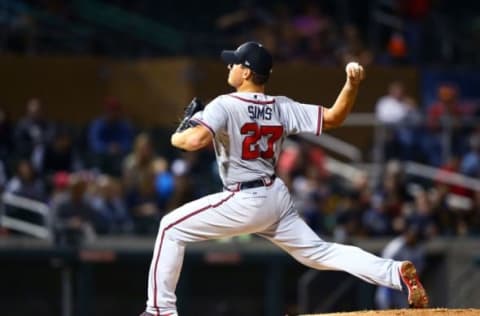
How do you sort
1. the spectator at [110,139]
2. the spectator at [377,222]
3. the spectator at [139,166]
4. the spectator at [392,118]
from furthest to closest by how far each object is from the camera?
the spectator at [392,118], the spectator at [110,139], the spectator at [377,222], the spectator at [139,166]

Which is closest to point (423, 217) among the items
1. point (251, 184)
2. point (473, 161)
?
point (473, 161)

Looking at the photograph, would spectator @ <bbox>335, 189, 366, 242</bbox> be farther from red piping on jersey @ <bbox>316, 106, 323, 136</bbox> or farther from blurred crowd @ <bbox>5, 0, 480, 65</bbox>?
red piping on jersey @ <bbox>316, 106, 323, 136</bbox>

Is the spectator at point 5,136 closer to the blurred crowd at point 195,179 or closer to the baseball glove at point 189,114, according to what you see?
the blurred crowd at point 195,179

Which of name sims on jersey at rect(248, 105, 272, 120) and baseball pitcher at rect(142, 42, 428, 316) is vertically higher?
name sims on jersey at rect(248, 105, 272, 120)

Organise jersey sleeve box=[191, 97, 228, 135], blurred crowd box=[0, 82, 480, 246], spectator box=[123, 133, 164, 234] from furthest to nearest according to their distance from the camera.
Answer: spectator box=[123, 133, 164, 234] → blurred crowd box=[0, 82, 480, 246] → jersey sleeve box=[191, 97, 228, 135]

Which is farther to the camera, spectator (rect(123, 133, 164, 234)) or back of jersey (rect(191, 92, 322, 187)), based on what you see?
spectator (rect(123, 133, 164, 234))

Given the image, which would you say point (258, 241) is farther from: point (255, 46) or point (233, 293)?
point (255, 46)

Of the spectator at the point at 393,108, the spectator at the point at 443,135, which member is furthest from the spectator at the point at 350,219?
the spectator at the point at 443,135

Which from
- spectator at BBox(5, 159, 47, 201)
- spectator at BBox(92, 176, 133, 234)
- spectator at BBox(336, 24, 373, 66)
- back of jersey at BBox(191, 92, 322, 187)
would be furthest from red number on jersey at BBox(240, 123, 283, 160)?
spectator at BBox(336, 24, 373, 66)

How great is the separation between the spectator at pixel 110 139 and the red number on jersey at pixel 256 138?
760cm

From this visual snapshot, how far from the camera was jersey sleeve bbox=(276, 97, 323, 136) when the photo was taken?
779 cm

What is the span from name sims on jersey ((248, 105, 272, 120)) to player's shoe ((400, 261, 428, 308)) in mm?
1198

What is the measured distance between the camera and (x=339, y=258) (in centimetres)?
767

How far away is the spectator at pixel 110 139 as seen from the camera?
49.6 feet
